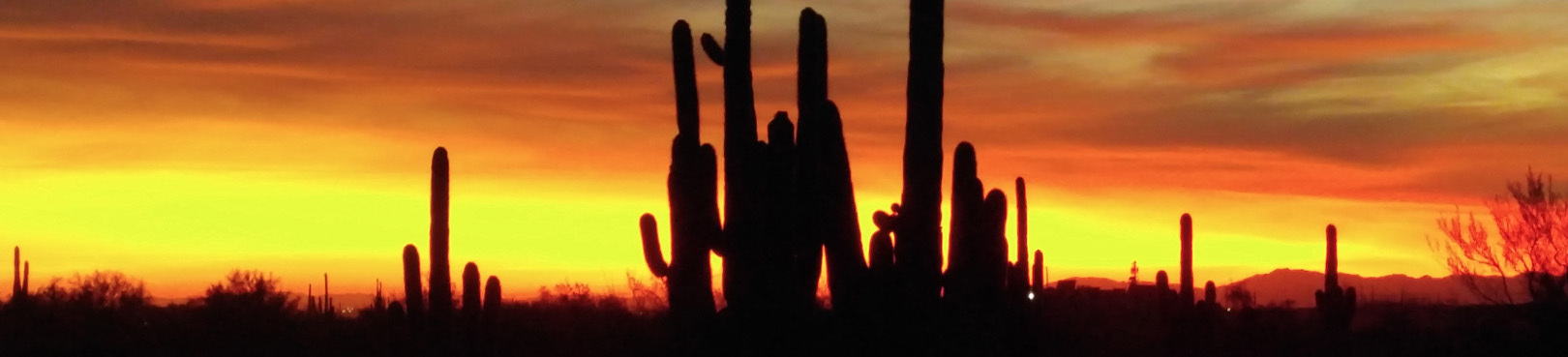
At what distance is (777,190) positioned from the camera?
18344 millimetres

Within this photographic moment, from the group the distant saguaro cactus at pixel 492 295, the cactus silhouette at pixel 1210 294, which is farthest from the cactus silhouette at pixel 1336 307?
the distant saguaro cactus at pixel 492 295

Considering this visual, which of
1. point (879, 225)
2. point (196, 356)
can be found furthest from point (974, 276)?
point (196, 356)

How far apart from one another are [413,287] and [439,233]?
4.79ft

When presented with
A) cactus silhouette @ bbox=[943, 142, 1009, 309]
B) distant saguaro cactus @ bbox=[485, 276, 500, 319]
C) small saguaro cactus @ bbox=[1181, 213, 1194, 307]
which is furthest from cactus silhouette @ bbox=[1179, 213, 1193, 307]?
cactus silhouette @ bbox=[943, 142, 1009, 309]

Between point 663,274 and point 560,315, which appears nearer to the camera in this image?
point 663,274

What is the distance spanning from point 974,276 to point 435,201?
27.0ft

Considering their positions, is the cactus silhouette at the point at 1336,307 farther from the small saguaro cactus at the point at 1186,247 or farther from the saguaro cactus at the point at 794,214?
the saguaro cactus at the point at 794,214

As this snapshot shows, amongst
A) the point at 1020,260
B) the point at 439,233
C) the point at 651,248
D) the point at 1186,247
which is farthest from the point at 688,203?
the point at 1186,247

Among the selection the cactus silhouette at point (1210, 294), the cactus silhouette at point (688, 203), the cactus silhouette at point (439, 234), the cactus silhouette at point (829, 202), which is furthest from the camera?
the cactus silhouette at point (1210, 294)

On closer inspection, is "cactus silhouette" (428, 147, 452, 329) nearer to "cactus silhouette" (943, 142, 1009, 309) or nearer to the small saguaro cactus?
"cactus silhouette" (943, 142, 1009, 309)

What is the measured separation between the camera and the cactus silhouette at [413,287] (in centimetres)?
2533

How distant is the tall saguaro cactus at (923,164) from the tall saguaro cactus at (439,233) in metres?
7.79

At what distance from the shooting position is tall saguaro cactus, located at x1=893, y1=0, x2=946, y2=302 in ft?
60.8

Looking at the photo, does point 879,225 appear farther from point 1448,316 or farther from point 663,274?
point 1448,316
